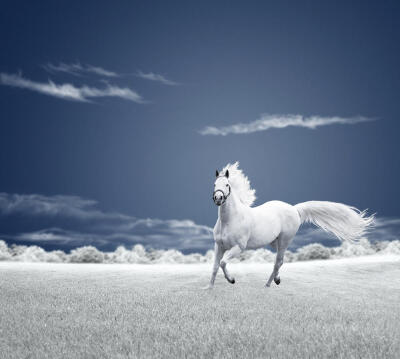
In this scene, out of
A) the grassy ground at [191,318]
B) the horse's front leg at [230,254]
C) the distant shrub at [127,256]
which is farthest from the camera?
the distant shrub at [127,256]

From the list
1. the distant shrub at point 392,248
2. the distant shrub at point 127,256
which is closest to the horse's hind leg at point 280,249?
the distant shrub at point 127,256

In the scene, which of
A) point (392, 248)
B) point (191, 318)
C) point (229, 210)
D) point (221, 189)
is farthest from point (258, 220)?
point (392, 248)

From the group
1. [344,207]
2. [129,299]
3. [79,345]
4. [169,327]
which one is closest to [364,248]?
[344,207]

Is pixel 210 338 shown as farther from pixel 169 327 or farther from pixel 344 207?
pixel 344 207

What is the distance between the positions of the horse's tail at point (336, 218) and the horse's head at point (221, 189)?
3762mm

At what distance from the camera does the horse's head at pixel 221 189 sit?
29.3 feet

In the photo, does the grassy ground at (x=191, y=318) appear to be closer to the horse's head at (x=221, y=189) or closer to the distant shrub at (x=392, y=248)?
the horse's head at (x=221, y=189)

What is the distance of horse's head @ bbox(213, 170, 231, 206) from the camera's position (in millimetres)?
8938

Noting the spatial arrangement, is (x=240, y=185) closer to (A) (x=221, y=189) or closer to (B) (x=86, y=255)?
(A) (x=221, y=189)

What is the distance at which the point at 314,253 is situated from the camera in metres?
21.4

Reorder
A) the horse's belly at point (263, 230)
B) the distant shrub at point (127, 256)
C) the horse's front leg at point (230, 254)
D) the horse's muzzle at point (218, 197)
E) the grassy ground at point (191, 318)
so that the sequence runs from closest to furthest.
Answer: the grassy ground at point (191, 318), the horse's muzzle at point (218, 197), the horse's front leg at point (230, 254), the horse's belly at point (263, 230), the distant shrub at point (127, 256)

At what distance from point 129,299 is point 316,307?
4.29 meters

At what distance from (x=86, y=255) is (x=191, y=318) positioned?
47.7 ft

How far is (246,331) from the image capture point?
6.40m
